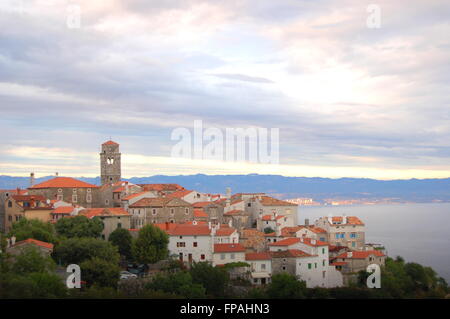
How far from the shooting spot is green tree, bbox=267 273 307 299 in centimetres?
5197

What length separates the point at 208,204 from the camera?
72.6 metres

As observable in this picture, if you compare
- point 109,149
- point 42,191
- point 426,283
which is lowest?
point 426,283

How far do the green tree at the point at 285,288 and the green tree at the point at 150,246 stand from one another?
10207mm

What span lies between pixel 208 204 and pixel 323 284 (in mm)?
18469

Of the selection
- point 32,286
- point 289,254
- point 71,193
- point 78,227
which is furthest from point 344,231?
point 32,286

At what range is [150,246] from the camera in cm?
5722

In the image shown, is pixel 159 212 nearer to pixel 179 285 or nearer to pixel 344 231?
pixel 179 285

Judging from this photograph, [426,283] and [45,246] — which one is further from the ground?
[45,246]

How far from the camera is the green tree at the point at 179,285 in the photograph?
1946 inches

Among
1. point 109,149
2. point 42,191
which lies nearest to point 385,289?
point 42,191

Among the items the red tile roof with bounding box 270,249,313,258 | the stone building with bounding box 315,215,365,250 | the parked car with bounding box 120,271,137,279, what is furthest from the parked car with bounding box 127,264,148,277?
the stone building with bounding box 315,215,365,250

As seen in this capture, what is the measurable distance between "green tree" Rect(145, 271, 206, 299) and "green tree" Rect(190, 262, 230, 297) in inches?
41.6
